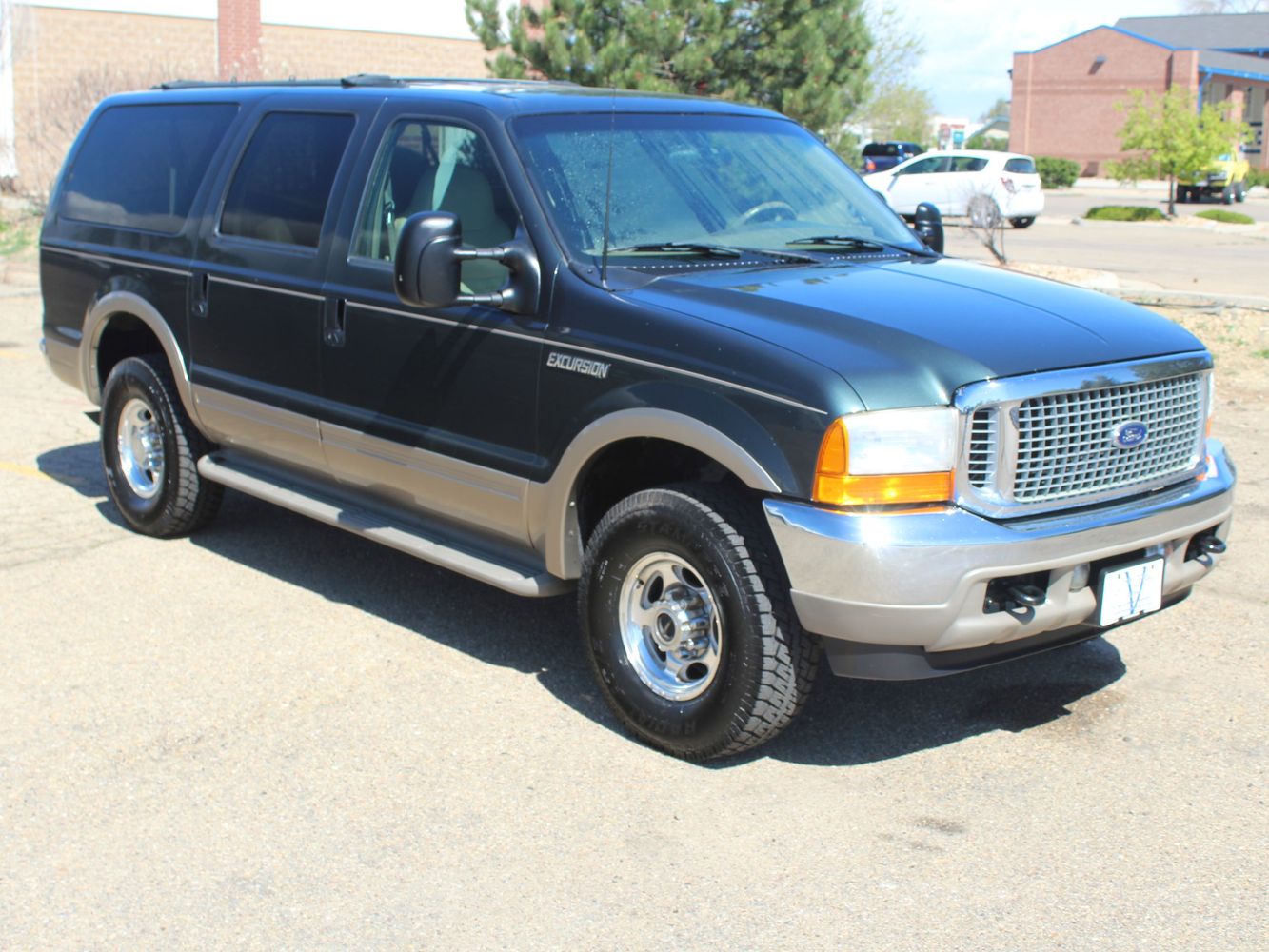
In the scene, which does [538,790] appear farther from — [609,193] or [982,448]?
[609,193]

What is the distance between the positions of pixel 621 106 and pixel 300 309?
145 cm

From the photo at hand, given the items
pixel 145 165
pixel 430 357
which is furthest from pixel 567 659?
pixel 145 165

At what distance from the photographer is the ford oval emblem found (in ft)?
14.3

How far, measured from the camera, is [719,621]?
4.36 metres

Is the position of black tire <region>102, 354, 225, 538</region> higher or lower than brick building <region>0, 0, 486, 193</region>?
lower

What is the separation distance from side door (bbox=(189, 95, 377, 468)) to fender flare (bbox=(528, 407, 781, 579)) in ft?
4.28

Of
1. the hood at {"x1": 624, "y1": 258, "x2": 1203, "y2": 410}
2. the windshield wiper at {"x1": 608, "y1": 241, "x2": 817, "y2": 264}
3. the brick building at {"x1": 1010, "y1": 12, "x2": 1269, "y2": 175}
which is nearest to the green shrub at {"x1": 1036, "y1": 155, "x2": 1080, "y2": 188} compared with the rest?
the brick building at {"x1": 1010, "y1": 12, "x2": 1269, "y2": 175}

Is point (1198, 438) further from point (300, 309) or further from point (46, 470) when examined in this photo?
point (46, 470)

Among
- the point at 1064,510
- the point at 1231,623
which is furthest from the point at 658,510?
the point at 1231,623

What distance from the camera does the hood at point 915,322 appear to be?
4090 millimetres

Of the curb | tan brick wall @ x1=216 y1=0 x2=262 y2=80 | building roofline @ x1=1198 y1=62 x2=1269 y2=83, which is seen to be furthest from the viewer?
building roofline @ x1=1198 y1=62 x2=1269 y2=83

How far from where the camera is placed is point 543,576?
4.98 metres

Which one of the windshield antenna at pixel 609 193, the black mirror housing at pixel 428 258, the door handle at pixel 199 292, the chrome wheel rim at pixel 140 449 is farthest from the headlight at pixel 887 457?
the chrome wheel rim at pixel 140 449

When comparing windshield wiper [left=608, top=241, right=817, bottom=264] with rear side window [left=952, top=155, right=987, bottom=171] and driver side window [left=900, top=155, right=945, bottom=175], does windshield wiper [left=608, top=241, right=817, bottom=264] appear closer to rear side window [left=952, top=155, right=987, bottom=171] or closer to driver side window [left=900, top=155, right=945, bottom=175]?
rear side window [left=952, top=155, right=987, bottom=171]
